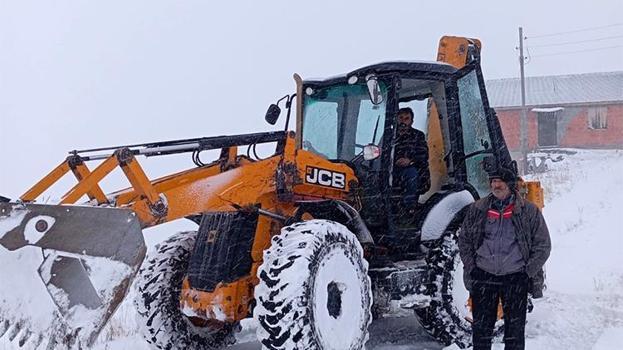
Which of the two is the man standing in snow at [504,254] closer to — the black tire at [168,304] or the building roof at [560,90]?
the black tire at [168,304]

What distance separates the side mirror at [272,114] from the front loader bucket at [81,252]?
2.51 m

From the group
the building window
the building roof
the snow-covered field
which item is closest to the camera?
the snow-covered field

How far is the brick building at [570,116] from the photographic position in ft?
119

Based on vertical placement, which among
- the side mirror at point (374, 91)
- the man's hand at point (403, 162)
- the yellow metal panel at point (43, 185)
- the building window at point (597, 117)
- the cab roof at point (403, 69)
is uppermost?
the cab roof at point (403, 69)

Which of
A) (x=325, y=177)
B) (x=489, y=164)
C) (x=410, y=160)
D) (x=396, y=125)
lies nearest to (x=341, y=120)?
(x=396, y=125)

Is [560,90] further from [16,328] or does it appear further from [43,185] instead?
[16,328]

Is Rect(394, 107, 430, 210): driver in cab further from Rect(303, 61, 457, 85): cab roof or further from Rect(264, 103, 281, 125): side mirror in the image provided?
Rect(264, 103, 281, 125): side mirror

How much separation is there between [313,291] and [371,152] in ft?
5.23

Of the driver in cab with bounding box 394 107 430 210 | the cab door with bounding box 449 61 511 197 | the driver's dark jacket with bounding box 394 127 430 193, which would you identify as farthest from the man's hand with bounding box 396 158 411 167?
the cab door with bounding box 449 61 511 197

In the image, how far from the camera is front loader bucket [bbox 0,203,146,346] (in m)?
4.01

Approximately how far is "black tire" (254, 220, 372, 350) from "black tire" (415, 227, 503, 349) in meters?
0.93

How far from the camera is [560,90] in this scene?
40469mm

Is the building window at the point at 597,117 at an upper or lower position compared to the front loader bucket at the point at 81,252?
lower

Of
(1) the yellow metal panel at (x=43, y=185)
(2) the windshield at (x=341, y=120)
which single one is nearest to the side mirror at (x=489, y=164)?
(2) the windshield at (x=341, y=120)
